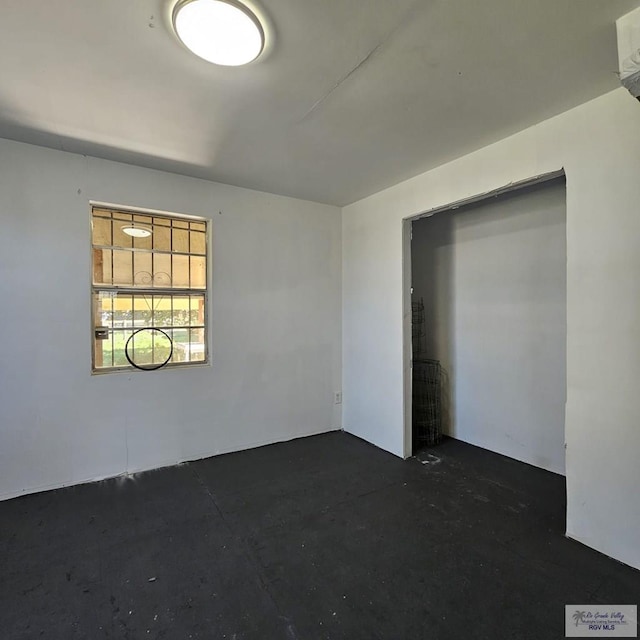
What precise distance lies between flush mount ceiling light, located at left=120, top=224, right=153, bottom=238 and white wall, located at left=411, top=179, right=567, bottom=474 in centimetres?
281

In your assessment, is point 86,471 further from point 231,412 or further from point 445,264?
point 445,264

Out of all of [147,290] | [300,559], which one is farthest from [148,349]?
[300,559]

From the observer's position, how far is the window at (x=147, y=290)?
2926 millimetres

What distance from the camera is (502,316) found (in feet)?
11.1

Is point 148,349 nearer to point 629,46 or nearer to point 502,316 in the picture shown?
point 502,316

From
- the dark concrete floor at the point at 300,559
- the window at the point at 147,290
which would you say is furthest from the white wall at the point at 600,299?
the window at the point at 147,290

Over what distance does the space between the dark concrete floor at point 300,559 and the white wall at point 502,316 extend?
1.71 ft

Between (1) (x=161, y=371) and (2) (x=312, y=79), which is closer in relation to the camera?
(2) (x=312, y=79)

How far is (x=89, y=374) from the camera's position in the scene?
9.21 ft

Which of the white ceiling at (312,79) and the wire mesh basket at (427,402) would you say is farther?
the wire mesh basket at (427,402)

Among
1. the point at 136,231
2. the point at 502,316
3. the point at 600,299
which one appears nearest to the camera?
the point at 600,299

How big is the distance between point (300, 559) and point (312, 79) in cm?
257

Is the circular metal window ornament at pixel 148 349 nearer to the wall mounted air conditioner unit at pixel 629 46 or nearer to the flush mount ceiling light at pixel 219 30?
the flush mount ceiling light at pixel 219 30

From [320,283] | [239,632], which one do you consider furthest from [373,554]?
[320,283]
